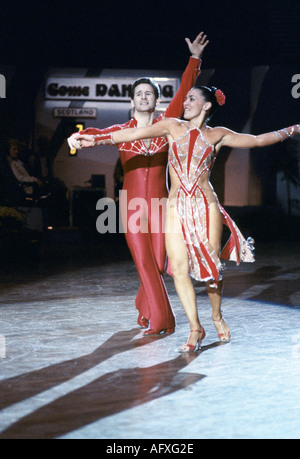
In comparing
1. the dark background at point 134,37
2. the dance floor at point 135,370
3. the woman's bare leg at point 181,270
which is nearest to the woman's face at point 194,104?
the woman's bare leg at point 181,270

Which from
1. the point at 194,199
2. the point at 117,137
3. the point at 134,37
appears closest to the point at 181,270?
the point at 194,199

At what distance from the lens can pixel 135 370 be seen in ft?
12.1

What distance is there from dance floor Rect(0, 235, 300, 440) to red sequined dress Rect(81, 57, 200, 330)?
28 cm

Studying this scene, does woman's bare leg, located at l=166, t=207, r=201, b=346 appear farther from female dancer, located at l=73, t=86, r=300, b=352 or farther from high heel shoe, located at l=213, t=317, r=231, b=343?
high heel shoe, located at l=213, t=317, r=231, b=343

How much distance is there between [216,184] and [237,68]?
9.03ft

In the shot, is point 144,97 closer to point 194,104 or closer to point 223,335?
point 194,104

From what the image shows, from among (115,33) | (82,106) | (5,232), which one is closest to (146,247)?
(5,232)

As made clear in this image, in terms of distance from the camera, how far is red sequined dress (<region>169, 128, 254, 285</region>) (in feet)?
13.8

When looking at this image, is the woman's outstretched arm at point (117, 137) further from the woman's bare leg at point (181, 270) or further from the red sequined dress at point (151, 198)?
the red sequined dress at point (151, 198)

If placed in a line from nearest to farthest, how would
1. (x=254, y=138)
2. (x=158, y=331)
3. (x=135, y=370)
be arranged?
1. (x=135, y=370)
2. (x=254, y=138)
3. (x=158, y=331)

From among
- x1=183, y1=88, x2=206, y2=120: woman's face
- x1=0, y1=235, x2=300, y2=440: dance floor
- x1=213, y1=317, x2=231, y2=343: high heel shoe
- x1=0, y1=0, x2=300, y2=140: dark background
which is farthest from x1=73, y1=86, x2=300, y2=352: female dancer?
x1=0, y1=0, x2=300, y2=140: dark background

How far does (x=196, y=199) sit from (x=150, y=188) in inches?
24.5

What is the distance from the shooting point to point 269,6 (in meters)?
16.1

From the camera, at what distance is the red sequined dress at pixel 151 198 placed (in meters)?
4.73
